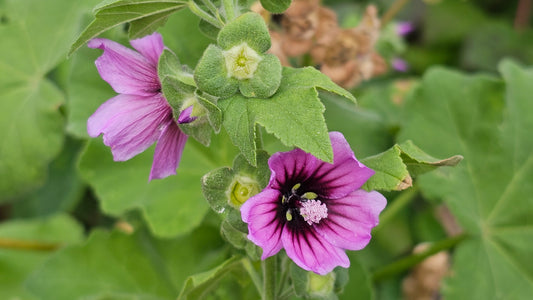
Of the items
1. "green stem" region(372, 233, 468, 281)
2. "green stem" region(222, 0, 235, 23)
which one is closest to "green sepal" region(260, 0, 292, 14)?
"green stem" region(222, 0, 235, 23)

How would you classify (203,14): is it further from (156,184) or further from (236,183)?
(156,184)

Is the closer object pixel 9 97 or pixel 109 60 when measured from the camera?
pixel 109 60

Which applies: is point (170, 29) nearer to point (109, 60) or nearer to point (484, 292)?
point (109, 60)

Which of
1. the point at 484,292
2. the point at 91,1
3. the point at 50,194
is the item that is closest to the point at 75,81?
the point at 91,1

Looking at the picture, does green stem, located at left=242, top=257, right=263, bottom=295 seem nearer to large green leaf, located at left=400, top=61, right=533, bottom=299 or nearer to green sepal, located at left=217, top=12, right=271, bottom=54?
green sepal, located at left=217, top=12, right=271, bottom=54

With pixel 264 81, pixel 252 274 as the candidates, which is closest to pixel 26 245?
pixel 252 274

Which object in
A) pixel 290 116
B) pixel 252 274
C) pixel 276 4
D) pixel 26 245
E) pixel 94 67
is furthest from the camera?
pixel 26 245

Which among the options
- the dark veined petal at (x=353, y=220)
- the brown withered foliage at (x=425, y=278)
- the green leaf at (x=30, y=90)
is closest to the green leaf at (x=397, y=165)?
the dark veined petal at (x=353, y=220)
